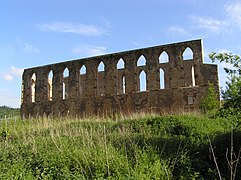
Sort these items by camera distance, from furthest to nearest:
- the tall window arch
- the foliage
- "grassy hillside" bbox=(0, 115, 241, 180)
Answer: the tall window arch → the foliage → "grassy hillside" bbox=(0, 115, 241, 180)

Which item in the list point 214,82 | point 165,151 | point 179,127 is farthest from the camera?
point 214,82

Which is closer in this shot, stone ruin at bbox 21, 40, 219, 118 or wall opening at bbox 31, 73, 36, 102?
stone ruin at bbox 21, 40, 219, 118

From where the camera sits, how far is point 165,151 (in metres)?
7.55

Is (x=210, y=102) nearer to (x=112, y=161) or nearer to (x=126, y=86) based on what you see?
(x=126, y=86)

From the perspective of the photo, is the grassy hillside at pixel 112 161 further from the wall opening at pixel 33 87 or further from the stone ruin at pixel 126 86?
the wall opening at pixel 33 87

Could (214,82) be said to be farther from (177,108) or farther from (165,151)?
(165,151)

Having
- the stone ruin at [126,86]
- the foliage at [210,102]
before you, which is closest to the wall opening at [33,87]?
the stone ruin at [126,86]

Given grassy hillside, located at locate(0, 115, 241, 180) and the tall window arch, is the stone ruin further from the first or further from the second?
grassy hillside, located at locate(0, 115, 241, 180)

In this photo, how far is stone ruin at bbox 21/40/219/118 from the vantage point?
22109 millimetres

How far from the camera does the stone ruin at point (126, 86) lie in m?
22.1

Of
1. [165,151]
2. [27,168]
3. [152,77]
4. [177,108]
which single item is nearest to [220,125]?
[165,151]

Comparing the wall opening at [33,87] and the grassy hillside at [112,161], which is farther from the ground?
the wall opening at [33,87]

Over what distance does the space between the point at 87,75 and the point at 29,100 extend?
20.5ft

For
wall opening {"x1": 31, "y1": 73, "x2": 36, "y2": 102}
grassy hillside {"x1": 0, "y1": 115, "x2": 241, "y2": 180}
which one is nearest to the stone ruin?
wall opening {"x1": 31, "y1": 73, "x2": 36, "y2": 102}
